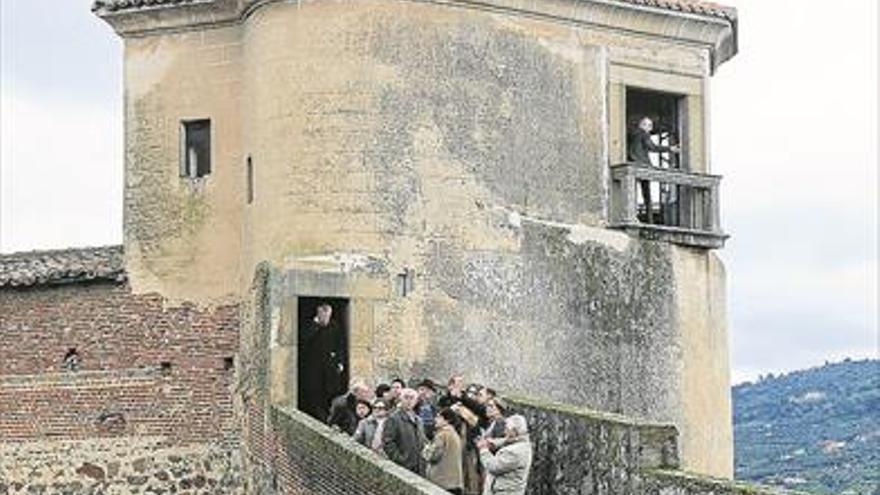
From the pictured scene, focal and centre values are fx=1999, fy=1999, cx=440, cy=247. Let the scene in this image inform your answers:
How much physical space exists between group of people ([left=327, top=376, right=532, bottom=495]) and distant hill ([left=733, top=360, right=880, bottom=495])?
37.3m

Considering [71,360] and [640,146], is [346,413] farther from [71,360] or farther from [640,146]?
[640,146]

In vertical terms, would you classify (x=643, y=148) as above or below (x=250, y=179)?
above

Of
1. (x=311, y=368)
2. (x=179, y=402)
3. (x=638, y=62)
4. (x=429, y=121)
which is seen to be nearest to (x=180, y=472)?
(x=179, y=402)

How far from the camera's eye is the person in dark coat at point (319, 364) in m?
22.5

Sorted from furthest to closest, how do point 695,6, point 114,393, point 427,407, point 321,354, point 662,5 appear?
point 695,6 < point 662,5 < point 114,393 < point 321,354 < point 427,407

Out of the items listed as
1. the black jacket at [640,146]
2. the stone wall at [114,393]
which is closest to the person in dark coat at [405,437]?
the stone wall at [114,393]

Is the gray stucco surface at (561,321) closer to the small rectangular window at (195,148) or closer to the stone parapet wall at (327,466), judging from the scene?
the stone parapet wall at (327,466)

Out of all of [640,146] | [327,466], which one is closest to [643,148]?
[640,146]

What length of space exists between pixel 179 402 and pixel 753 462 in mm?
48871

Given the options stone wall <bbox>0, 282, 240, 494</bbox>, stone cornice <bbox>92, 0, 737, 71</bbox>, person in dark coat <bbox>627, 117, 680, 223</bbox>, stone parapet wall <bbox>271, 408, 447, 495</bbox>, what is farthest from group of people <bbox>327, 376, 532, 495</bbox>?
person in dark coat <bbox>627, 117, 680, 223</bbox>

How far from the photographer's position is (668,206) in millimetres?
26203

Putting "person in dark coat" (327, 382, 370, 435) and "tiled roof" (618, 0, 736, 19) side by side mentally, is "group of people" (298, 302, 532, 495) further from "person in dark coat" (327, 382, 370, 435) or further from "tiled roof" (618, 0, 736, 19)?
"tiled roof" (618, 0, 736, 19)

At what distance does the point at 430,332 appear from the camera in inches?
897

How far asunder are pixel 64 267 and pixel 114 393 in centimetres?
173
